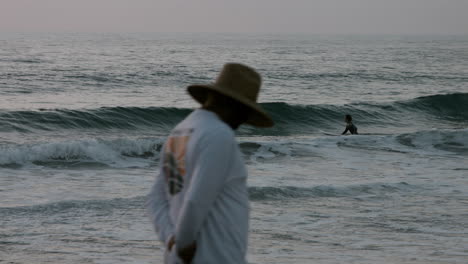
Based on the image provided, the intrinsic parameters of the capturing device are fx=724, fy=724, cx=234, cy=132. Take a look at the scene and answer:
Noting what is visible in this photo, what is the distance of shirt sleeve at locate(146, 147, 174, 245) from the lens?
274 centimetres

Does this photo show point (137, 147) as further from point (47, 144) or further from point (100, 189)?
point (100, 189)

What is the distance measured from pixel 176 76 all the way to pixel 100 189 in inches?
1040

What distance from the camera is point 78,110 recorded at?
23.2 m

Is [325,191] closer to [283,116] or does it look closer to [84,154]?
[84,154]

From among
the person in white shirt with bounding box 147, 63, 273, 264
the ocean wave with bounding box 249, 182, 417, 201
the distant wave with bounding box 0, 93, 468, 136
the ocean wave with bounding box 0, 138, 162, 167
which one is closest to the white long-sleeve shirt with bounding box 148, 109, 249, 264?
the person in white shirt with bounding box 147, 63, 273, 264

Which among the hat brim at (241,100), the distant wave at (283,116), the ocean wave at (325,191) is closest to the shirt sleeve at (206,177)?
the hat brim at (241,100)

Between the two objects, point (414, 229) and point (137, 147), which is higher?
point (414, 229)

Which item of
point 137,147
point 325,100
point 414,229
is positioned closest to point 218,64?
point 325,100

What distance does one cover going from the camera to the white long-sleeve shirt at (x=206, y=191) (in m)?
2.49

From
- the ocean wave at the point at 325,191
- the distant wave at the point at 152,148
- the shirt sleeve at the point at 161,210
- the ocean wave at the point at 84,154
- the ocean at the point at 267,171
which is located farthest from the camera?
the distant wave at the point at 152,148

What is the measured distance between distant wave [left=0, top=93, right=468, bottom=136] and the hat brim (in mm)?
18158

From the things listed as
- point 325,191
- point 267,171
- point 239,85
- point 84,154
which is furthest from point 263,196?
point 239,85

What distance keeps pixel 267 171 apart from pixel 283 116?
12035mm

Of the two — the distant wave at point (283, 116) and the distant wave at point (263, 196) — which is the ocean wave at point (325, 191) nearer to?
the distant wave at point (263, 196)
